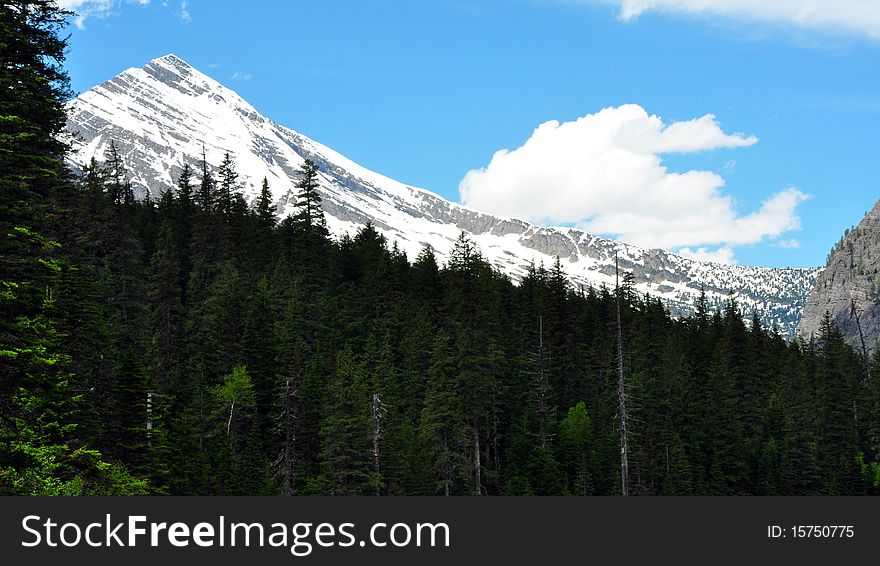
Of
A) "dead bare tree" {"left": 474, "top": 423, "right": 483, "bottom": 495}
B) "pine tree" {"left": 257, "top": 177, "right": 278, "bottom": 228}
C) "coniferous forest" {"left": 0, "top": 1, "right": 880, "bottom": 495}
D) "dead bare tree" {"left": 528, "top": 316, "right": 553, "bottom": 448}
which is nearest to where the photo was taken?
"coniferous forest" {"left": 0, "top": 1, "right": 880, "bottom": 495}

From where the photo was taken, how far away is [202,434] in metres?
53.9

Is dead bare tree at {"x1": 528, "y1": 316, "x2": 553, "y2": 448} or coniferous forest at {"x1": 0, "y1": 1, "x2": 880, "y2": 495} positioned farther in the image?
dead bare tree at {"x1": 528, "y1": 316, "x2": 553, "y2": 448}

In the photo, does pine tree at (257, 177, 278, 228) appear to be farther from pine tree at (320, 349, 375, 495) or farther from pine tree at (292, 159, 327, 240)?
pine tree at (320, 349, 375, 495)

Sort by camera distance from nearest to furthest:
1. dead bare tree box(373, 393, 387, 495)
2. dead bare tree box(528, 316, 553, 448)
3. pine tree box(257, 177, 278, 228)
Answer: dead bare tree box(373, 393, 387, 495) → dead bare tree box(528, 316, 553, 448) → pine tree box(257, 177, 278, 228)

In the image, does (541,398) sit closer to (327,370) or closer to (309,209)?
(327,370)

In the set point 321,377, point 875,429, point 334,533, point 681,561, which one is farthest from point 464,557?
point 875,429

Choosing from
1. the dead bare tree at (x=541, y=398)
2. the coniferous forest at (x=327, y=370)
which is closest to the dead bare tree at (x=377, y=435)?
the coniferous forest at (x=327, y=370)

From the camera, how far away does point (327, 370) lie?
221 feet

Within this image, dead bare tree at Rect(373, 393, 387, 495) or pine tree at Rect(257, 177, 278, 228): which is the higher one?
pine tree at Rect(257, 177, 278, 228)

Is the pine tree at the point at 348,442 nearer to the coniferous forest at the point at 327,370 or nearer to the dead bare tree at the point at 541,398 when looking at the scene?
the coniferous forest at the point at 327,370

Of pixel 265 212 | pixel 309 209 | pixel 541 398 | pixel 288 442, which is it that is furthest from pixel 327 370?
pixel 265 212

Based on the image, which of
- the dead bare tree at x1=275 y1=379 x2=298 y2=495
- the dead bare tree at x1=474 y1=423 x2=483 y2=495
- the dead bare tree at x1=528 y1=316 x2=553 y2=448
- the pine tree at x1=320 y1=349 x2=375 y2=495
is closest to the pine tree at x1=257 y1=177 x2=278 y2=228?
the dead bare tree at x1=528 y1=316 x2=553 y2=448

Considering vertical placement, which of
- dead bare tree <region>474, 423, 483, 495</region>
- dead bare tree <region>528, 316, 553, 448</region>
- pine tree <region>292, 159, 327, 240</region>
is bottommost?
dead bare tree <region>474, 423, 483, 495</region>

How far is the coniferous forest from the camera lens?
2528 cm
